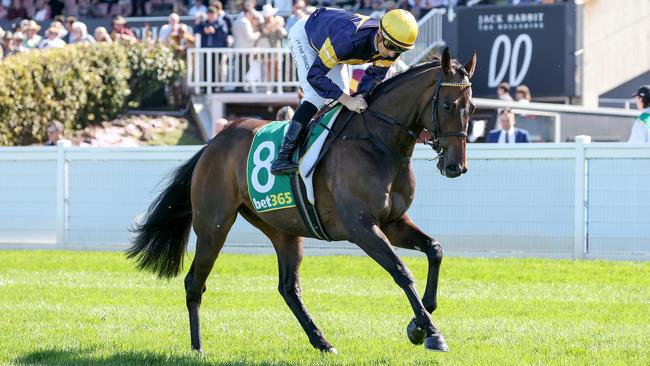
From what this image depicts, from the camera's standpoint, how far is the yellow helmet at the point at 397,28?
6.48 m

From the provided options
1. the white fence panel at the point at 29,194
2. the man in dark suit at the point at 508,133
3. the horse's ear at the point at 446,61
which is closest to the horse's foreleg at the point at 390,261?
the horse's ear at the point at 446,61

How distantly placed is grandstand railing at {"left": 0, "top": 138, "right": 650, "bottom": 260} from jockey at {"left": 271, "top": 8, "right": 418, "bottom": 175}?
5000 mm

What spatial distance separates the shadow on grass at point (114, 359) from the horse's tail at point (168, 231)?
1.24 meters

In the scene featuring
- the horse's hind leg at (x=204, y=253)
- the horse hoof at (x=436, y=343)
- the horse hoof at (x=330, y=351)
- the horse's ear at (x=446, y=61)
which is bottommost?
the horse hoof at (x=330, y=351)

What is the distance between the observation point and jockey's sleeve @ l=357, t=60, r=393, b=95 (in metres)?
7.06

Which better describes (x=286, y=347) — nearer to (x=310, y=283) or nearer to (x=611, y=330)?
(x=611, y=330)

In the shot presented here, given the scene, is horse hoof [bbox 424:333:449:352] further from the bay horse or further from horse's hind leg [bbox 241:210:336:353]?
horse's hind leg [bbox 241:210:336:353]

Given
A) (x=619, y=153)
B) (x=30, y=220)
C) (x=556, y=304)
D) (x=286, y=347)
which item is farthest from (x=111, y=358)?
(x=30, y=220)

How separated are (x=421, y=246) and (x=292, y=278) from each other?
3.31ft

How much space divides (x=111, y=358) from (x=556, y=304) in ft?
12.4

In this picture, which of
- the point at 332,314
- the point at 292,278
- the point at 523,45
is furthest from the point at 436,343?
the point at 523,45

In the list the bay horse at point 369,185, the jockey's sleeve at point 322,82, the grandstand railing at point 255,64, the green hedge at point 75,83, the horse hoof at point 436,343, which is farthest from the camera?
the grandstand railing at point 255,64

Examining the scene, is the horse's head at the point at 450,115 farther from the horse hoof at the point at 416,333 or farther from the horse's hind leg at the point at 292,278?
the horse's hind leg at the point at 292,278

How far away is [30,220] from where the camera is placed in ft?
45.7
